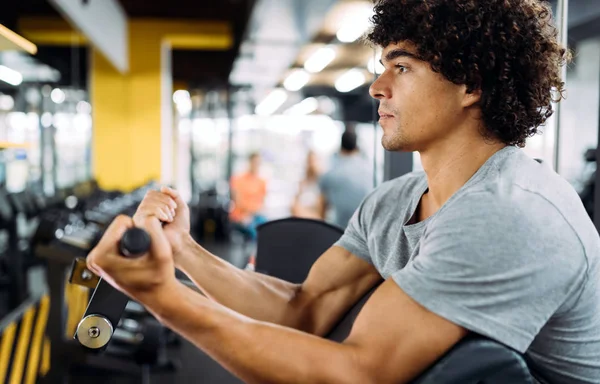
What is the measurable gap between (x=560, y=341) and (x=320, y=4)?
486 cm

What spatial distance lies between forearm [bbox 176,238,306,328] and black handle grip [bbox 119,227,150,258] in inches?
23.2

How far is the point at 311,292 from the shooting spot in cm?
150

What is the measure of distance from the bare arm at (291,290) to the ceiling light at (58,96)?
18.8 feet

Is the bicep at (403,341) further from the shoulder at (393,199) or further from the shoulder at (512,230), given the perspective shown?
the shoulder at (393,199)

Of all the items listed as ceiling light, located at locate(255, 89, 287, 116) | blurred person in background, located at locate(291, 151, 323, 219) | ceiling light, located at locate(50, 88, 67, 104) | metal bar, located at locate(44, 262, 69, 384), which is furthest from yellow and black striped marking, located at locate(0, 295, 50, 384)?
ceiling light, located at locate(255, 89, 287, 116)

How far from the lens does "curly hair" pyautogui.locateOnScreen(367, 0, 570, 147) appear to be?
1188mm

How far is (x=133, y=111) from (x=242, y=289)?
802 centimetres

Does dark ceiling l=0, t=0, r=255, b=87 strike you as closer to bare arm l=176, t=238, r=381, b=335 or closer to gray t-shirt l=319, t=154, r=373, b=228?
gray t-shirt l=319, t=154, r=373, b=228

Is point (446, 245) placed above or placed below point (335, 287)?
above

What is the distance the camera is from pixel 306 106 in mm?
12492

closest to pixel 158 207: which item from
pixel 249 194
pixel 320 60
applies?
pixel 249 194

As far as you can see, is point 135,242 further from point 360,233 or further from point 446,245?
point 360,233

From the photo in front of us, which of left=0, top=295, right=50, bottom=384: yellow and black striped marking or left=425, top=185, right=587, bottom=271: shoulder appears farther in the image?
left=0, top=295, right=50, bottom=384: yellow and black striped marking

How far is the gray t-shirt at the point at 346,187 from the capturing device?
12.6 ft
